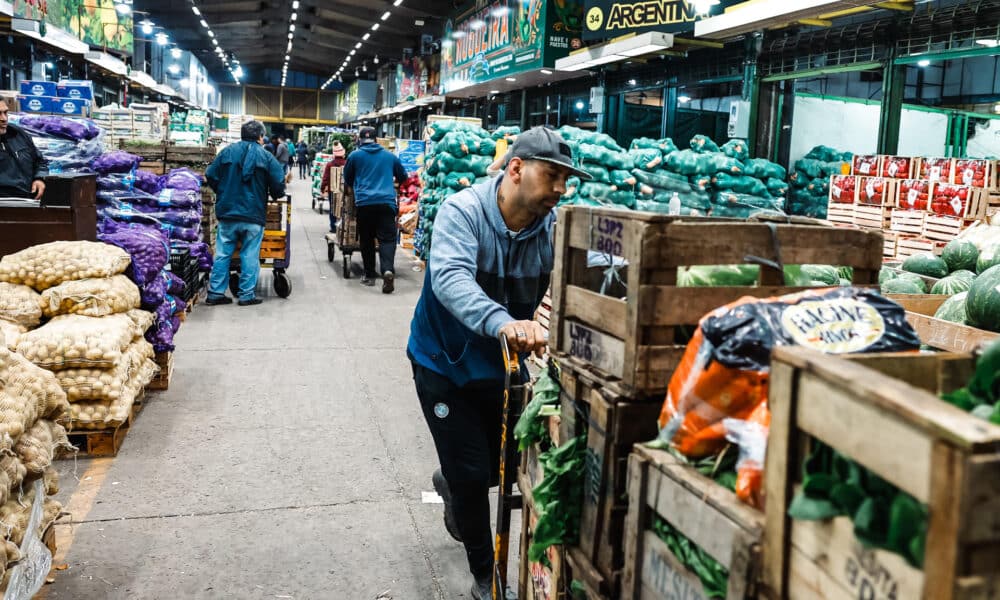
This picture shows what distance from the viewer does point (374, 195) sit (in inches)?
439

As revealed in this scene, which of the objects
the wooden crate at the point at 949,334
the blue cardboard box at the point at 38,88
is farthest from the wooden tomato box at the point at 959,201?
the blue cardboard box at the point at 38,88

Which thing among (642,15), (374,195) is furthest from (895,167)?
(374,195)

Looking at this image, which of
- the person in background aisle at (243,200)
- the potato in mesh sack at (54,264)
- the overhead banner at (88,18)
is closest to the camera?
the potato in mesh sack at (54,264)

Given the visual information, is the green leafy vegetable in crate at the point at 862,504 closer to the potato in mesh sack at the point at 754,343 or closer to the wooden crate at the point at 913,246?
the potato in mesh sack at the point at 754,343

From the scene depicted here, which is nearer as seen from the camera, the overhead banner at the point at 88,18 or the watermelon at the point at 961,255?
the watermelon at the point at 961,255

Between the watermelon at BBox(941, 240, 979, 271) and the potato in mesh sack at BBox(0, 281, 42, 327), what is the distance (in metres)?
5.82

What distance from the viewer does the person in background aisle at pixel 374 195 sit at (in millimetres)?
11195

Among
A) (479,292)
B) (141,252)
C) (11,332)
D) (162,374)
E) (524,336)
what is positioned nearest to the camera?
(524,336)

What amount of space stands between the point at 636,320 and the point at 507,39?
18.6 m

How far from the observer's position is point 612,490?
2.17 meters

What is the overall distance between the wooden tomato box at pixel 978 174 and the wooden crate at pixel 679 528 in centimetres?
924

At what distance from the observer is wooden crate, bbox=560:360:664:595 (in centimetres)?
216

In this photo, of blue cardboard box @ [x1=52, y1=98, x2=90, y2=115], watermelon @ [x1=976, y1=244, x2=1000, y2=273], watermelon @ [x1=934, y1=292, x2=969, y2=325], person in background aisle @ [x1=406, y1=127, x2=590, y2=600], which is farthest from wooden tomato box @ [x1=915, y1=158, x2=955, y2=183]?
blue cardboard box @ [x1=52, y1=98, x2=90, y2=115]

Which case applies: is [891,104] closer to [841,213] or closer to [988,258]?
[841,213]
